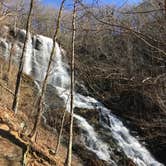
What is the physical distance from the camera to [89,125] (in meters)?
28.8

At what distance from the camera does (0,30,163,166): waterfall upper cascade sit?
2718 centimetres

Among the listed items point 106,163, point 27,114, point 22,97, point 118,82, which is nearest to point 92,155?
point 106,163

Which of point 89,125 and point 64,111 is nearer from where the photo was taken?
point 64,111

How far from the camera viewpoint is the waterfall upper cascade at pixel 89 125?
2718 centimetres

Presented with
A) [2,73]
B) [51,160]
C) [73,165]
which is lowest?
[73,165]

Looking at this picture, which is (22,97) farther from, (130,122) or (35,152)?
(35,152)

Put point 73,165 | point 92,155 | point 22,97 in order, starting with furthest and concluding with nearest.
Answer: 1. point 22,97
2. point 92,155
3. point 73,165

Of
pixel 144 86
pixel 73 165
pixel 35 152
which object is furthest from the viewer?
pixel 73 165

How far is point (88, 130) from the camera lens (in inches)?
1110

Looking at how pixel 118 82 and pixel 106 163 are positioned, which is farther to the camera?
pixel 106 163

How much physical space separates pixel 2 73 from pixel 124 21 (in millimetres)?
29135

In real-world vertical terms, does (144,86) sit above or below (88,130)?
above

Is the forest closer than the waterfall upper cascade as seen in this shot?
Yes

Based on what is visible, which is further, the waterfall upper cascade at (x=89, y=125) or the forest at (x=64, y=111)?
the waterfall upper cascade at (x=89, y=125)
